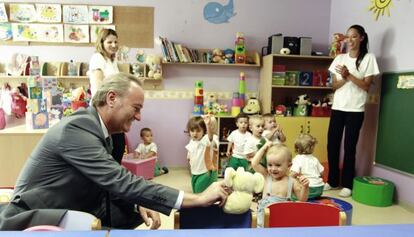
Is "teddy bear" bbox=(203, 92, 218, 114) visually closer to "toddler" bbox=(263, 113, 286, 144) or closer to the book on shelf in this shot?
the book on shelf

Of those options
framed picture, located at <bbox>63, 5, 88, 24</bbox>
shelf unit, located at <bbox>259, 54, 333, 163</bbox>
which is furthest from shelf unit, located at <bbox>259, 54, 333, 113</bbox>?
framed picture, located at <bbox>63, 5, 88, 24</bbox>

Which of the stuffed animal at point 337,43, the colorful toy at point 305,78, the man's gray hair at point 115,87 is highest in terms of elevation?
the stuffed animal at point 337,43

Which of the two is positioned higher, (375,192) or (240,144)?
(240,144)

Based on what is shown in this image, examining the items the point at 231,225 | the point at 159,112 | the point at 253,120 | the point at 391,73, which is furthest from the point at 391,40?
the point at 231,225

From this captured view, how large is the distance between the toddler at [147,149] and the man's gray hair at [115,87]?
2.80 metres

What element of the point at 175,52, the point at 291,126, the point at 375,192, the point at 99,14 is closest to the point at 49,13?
the point at 99,14

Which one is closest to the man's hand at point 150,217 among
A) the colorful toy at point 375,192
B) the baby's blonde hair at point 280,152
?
the baby's blonde hair at point 280,152

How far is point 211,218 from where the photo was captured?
1.47 meters

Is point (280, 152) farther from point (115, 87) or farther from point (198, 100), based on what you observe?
point (198, 100)

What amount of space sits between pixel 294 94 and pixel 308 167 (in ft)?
7.09

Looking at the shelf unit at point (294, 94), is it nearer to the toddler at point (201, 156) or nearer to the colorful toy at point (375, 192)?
the colorful toy at point (375, 192)

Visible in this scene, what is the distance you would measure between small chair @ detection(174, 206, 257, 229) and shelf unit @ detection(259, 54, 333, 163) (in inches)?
116

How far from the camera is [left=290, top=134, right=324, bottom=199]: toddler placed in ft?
9.09

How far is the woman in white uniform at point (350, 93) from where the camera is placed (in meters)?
3.64
